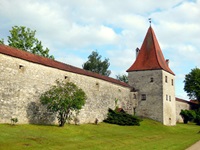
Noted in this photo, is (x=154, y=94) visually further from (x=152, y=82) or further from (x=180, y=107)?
(x=180, y=107)

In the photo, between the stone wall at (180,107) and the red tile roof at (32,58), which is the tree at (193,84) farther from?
the red tile roof at (32,58)

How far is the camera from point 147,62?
42.5 metres

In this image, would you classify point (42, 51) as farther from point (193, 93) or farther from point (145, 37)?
point (193, 93)

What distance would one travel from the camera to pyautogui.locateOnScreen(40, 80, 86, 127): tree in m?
24.5

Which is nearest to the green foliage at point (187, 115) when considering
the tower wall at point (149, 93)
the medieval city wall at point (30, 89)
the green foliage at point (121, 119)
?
the tower wall at point (149, 93)

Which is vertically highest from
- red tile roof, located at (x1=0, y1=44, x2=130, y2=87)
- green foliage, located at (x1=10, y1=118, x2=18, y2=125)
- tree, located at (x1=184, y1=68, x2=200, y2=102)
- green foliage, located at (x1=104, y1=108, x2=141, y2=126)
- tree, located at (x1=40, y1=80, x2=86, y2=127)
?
tree, located at (x1=184, y1=68, x2=200, y2=102)

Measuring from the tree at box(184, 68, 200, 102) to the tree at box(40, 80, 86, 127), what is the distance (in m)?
41.4

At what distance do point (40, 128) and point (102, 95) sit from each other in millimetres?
13276

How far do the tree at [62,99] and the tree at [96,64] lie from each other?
37.1 meters

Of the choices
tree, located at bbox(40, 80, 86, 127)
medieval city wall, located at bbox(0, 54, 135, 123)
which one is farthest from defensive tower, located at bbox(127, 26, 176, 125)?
tree, located at bbox(40, 80, 86, 127)

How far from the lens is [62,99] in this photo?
24.6m

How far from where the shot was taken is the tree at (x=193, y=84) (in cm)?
6084

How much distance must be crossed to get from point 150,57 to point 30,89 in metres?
23.4

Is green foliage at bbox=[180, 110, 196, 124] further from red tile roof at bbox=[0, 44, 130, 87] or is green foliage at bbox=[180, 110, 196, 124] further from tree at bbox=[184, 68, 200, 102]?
red tile roof at bbox=[0, 44, 130, 87]
